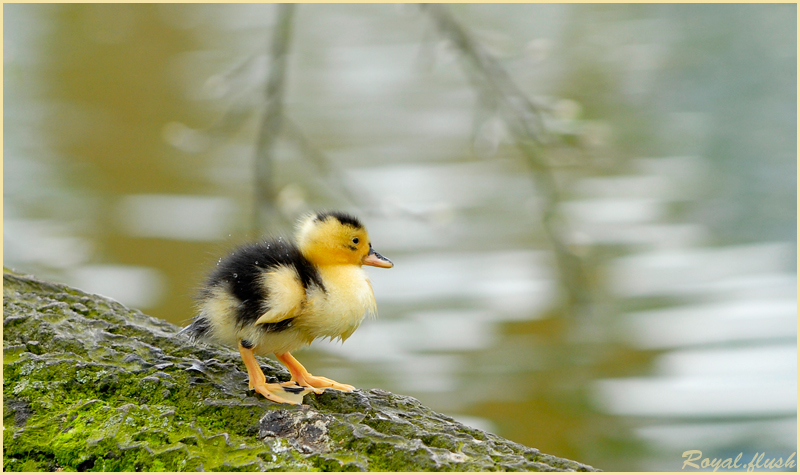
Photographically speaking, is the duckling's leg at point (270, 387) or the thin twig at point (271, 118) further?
the thin twig at point (271, 118)

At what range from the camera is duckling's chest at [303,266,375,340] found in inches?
105

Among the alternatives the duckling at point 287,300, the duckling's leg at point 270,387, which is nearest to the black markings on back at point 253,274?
the duckling at point 287,300

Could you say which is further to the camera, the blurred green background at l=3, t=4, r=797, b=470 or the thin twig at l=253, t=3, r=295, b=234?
the blurred green background at l=3, t=4, r=797, b=470

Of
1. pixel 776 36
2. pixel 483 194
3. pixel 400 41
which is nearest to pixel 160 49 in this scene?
pixel 400 41

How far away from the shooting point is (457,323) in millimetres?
6234

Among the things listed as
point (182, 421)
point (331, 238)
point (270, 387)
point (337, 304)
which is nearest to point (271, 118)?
point (331, 238)

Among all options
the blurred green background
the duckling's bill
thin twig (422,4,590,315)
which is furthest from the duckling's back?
thin twig (422,4,590,315)

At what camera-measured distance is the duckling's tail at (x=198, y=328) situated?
2.72 m

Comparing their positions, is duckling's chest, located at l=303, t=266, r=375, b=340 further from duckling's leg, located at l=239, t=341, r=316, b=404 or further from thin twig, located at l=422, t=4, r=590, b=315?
thin twig, located at l=422, t=4, r=590, b=315

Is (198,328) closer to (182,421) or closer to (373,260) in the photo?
(182,421)

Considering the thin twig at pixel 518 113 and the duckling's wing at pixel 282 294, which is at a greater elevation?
the thin twig at pixel 518 113

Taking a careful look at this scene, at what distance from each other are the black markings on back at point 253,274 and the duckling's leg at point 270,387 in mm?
119

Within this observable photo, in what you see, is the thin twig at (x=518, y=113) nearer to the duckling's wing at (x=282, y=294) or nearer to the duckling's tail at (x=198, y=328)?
the duckling's wing at (x=282, y=294)

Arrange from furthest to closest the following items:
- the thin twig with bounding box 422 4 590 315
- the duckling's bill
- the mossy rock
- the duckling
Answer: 1. the thin twig with bounding box 422 4 590 315
2. the duckling's bill
3. the duckling
4. the mossy rock
